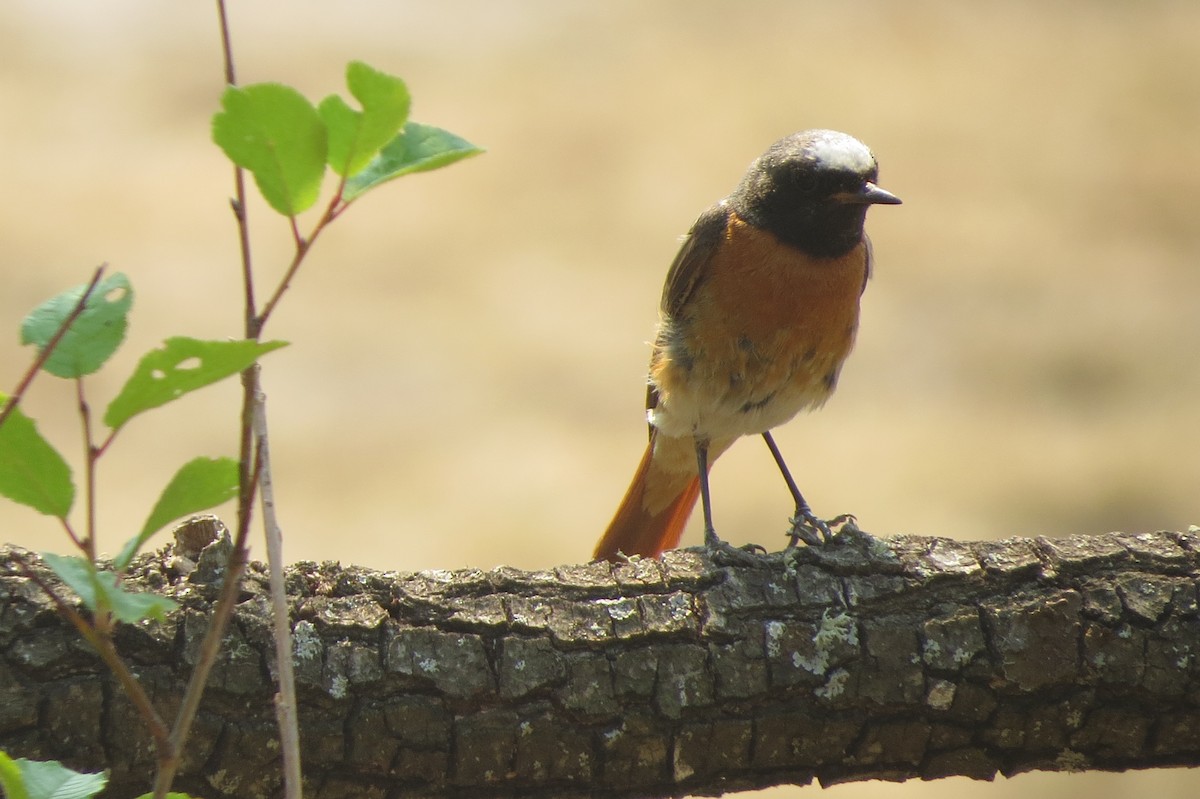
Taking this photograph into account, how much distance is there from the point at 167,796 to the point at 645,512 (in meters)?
3.90

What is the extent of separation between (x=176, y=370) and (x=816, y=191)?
3.49m

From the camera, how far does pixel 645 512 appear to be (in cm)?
474

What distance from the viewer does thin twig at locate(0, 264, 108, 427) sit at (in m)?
0.84

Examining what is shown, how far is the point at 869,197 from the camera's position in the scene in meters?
3.93

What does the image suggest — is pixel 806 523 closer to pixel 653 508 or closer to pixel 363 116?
pixel 653 508

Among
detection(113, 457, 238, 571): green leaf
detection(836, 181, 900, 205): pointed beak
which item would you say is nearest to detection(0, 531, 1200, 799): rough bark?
detection(113, 457, 238, 571): green leaf

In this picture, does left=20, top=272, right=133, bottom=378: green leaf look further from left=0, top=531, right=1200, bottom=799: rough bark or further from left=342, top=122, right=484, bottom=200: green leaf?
left=0, top=531, right=1200, bottom=799: rough bark

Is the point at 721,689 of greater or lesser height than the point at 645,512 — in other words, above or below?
below

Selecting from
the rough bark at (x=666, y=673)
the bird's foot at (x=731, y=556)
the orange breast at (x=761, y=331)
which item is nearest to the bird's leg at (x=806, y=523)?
the orange breast at (x=761, y=331)

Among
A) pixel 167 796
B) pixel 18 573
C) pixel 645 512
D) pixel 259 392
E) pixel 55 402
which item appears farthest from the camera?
pixel 55 402

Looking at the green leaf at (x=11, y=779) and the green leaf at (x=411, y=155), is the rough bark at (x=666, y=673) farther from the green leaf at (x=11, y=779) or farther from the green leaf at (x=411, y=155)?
the green leaf at (x=411, y=155)

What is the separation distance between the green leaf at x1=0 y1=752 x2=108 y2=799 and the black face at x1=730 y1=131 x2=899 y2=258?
3361 millimetres

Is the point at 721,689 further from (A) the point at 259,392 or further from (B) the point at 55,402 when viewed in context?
(B) the point at 55,402

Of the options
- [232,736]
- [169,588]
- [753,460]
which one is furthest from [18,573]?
[753,460]
